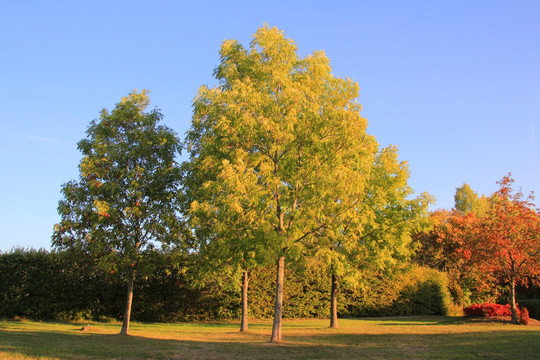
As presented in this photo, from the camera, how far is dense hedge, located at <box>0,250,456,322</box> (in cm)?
2091

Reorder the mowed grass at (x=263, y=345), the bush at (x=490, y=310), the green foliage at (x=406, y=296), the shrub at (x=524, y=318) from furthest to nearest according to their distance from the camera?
the green foliage at (x=406, y=296), the bush at (x=490, y=310), the shrub at (x=524, y=318), the mowed grass at (x=263, y=345)

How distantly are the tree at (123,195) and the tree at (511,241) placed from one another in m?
15.0

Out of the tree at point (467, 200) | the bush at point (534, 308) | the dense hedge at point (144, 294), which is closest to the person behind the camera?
the dense hedge at point (144, 294)

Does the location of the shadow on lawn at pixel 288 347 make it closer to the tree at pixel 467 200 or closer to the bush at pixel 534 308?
the bush at pixel 534 308

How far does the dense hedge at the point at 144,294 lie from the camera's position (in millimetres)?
20906

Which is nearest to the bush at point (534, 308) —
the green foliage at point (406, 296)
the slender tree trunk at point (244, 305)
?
the green foliage at point (406, 296)

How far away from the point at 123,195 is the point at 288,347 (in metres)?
8.66

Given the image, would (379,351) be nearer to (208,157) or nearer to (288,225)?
(288,225)

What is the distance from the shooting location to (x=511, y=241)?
67.0ft

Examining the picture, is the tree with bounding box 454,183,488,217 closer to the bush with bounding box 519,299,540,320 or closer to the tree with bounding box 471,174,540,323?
the bush with bounding box 519,299,540,320

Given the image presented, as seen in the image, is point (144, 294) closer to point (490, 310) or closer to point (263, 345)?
point (263, 345)

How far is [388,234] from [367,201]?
1.86 metres

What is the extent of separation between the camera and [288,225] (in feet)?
47.6

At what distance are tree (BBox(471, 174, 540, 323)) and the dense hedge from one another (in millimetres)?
3727
